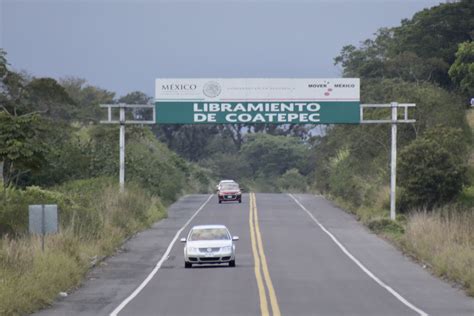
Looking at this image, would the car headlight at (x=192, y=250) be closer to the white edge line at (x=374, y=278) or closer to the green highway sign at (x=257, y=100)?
the white edge line at (x=374, y=278)

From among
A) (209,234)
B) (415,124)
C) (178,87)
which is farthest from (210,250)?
(415,124)

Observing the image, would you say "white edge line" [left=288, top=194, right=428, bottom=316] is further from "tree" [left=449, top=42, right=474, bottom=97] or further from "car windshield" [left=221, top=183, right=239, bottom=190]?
"tree" [left=449, top=42, right=474, bottom=97]

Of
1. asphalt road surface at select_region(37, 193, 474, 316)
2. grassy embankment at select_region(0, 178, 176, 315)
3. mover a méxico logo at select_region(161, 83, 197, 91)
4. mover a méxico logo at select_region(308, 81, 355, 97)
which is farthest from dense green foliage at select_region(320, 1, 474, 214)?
grassy embankment at select_region(0, 178, 176, 315)

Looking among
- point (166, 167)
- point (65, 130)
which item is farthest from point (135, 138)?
point (65, 130)

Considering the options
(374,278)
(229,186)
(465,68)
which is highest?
(465,68)

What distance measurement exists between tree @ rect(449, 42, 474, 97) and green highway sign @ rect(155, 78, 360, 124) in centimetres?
2553

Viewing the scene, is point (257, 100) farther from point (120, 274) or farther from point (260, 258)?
point (120, 274)

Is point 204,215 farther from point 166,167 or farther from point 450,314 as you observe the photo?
point 450,314

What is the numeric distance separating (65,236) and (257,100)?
61.3ft

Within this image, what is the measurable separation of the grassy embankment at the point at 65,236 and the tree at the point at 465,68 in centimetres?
2664

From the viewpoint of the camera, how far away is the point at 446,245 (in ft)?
115

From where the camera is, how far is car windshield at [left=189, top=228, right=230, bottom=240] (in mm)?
34844

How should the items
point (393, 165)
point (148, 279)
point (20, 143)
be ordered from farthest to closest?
point (393, 165) < point (20, 143) < point (148, 279)

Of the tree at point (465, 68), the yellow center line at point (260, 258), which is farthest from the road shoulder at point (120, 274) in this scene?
the tree at point (465, 68)
